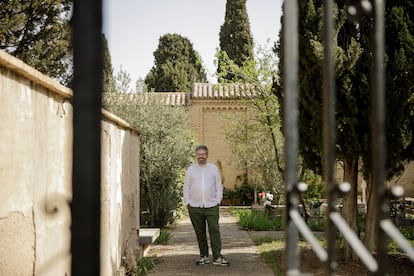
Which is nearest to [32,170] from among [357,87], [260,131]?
[357,87]

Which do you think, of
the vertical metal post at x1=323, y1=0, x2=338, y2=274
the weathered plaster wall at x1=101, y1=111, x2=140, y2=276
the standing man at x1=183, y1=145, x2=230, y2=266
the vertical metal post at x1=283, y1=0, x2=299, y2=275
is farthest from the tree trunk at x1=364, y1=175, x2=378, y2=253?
the vertical metal post at x1=283, y1=0, x2=299, y2=275

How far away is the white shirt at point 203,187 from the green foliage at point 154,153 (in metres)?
5.34

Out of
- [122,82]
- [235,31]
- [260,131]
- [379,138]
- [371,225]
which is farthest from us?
[235,31]

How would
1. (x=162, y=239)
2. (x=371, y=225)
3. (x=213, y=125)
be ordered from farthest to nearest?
(x=213, y=125) < (x=162, y=239) < (x=371, y=225)

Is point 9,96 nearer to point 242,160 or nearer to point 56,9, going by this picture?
point 56,9

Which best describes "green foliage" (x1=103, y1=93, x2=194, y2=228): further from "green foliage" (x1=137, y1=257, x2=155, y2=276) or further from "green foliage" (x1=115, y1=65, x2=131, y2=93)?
"green foliage" (x1=137, y1=257, x2=155, y2=276)

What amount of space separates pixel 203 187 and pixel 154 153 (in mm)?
5626

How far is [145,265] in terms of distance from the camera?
7184mm

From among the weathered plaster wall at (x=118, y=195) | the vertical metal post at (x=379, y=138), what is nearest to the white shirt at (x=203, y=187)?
the weathered plaster wall at (x=118, y=195)

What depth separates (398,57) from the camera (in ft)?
21.6

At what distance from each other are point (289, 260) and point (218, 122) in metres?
21.8

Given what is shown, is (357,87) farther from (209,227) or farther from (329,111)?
(329,111)

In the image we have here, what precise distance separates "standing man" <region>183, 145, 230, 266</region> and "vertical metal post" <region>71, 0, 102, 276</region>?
6.48m

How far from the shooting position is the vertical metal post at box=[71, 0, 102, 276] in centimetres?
97
